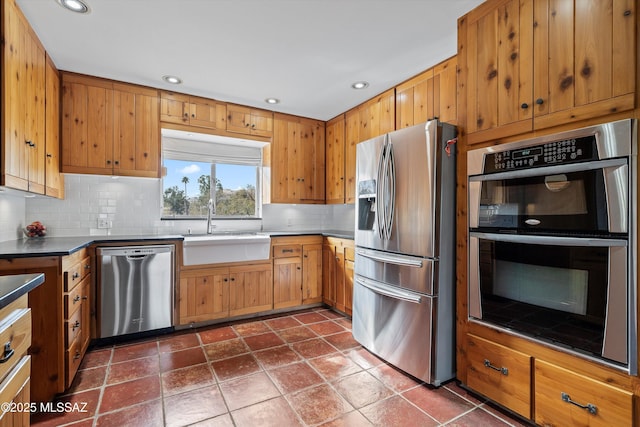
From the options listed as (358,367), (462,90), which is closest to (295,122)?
(462,90)

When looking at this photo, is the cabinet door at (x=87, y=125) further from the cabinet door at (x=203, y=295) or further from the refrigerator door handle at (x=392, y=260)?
the refrigerator door handle at (x=392, y=260)

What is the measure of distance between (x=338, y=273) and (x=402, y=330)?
1432 mm

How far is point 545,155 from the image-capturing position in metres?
1.65

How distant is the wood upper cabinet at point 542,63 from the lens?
4.66 feet

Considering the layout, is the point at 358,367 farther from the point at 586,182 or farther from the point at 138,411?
the point at 586,182

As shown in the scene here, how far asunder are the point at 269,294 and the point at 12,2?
3.08 meters

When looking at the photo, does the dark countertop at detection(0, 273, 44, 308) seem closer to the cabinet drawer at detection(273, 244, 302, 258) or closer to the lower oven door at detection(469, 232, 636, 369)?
the lower oven door at detection(469, 232, 636, 369)

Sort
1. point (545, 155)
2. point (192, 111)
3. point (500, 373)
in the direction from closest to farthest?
point (545, 155)
point (500, 373)
point (192, 111)

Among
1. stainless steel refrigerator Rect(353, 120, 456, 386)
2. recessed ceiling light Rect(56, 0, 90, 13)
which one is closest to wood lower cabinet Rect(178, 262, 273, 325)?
stainless steel refrigerator Rect(353, 120, 456, 386)

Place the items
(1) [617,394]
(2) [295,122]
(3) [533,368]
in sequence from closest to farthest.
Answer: (1) [617,394], (3) [533,368], (2) [295,122]

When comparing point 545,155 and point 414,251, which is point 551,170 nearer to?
point 545,155

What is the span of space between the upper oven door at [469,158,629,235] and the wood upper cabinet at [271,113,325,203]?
2.51m

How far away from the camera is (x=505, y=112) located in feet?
6.12

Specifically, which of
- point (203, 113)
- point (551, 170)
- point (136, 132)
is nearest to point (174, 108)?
point (203, 113)
